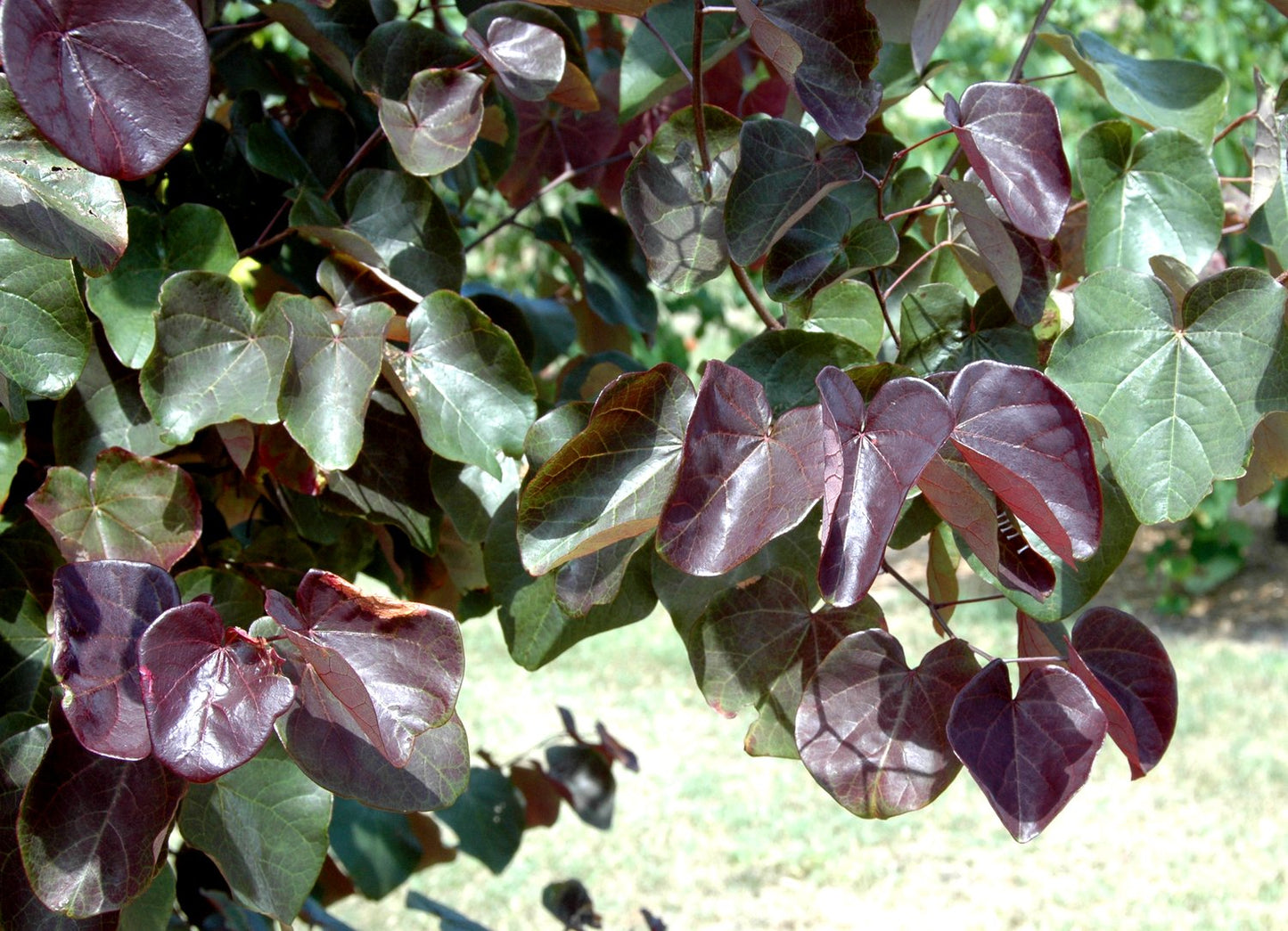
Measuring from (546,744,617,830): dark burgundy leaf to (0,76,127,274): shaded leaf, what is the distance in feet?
2.75

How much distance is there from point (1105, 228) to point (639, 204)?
251 millimetres

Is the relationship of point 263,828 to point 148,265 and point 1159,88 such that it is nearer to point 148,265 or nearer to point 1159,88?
point 148,265

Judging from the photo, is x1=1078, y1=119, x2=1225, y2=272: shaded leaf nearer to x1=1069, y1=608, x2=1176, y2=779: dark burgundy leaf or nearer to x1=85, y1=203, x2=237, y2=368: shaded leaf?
x1=1069, y1=608, x2=1176, y2=779: dark burgundy leaf

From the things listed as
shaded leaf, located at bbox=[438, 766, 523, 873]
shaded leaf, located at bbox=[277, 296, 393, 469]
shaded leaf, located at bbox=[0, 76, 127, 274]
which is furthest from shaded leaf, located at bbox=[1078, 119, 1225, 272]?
shaded leaf, located at bbox=[438, 766, 523, 873]

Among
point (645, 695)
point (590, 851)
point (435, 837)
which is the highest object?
point (435, 837)

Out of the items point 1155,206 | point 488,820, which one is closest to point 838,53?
point 1155,206

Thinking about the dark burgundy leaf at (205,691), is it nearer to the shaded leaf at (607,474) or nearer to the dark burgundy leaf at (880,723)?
the shaded leaf at (607,474)

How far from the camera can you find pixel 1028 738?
478 millimetres

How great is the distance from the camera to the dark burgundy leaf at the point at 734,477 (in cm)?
44

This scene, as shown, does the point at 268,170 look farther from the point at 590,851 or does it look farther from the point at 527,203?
the point at 590,851

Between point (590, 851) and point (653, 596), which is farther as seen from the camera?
point (590, 851)

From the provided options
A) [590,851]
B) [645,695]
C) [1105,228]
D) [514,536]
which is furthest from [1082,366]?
[645,695]

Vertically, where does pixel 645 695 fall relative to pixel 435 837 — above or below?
below

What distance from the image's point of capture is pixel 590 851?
338 cm
